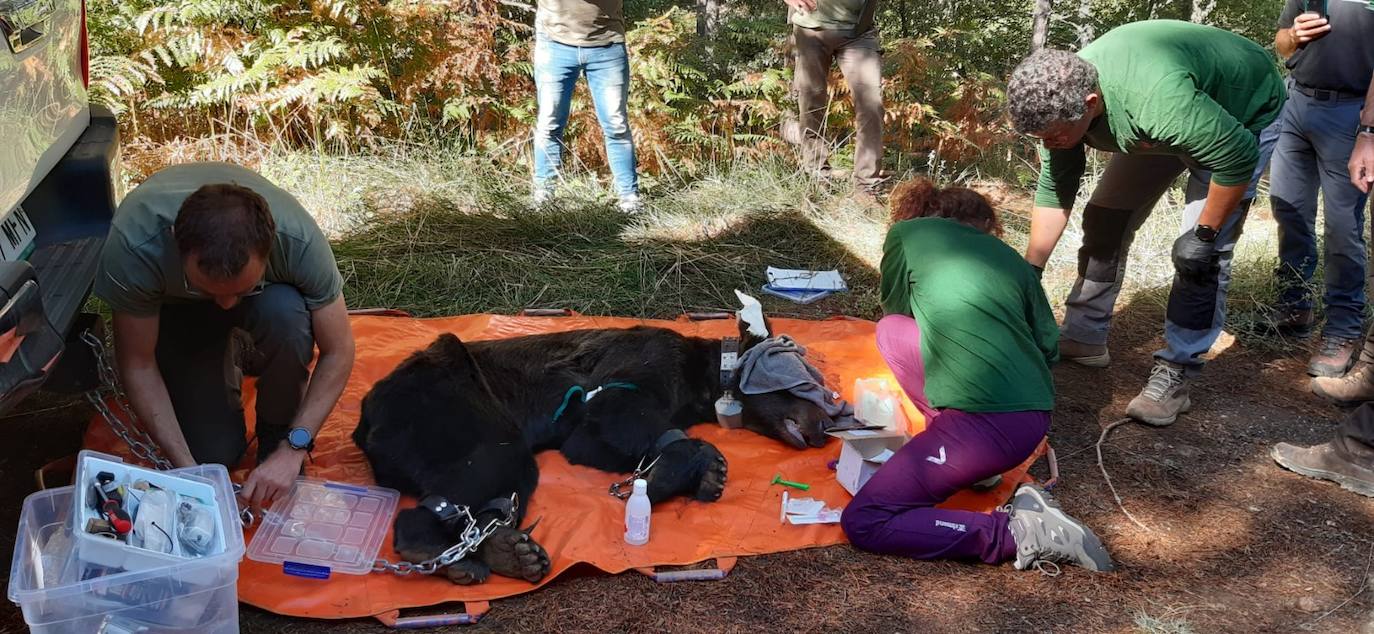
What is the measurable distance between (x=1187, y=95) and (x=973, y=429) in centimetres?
164

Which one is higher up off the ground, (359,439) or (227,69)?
(227,69)

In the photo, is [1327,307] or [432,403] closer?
[432,403]

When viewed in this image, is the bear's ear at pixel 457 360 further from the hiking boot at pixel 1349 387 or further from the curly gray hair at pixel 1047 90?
the hiking boot at pixel 1349 387

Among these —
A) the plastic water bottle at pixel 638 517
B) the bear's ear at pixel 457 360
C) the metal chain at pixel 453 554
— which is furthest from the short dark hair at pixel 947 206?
the metal chain at pixel 453 554

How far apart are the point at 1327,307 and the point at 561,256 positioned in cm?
437

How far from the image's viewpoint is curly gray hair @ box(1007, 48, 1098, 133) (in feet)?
11.9

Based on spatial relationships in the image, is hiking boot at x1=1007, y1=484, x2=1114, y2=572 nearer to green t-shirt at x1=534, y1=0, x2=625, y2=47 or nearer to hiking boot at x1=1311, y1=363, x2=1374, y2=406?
hiking boot at x1=1311, y1=363, x2=1374, y2=406

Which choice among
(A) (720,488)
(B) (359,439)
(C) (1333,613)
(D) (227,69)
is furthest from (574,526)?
(D) (227,69)

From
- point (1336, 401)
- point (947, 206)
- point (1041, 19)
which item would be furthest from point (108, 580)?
point (1041, 19)

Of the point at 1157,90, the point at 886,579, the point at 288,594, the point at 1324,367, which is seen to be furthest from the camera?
the point at 1324,367

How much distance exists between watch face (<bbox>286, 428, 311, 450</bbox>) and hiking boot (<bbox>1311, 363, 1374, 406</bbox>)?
4.80m

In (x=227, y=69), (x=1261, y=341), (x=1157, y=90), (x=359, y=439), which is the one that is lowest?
(x=1261, y=341)

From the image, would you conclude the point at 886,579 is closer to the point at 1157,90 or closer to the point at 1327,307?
the point at 1157,90

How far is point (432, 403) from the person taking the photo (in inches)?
138
